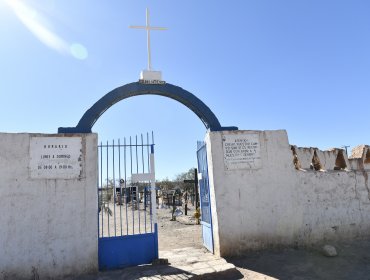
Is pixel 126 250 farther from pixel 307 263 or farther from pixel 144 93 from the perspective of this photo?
pixel 307 263

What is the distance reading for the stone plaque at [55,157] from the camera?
21.0 feet

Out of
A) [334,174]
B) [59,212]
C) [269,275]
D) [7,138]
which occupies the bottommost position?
[269,275]

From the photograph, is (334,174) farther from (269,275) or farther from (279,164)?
(269,275)

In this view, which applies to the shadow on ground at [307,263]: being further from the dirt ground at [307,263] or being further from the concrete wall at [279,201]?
the concrete wall at [279,201]

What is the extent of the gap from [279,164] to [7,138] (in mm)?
5790

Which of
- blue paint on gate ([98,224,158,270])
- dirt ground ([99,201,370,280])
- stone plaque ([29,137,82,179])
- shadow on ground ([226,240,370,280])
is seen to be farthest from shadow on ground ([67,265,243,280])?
stone plaque ([29,137,82,179])

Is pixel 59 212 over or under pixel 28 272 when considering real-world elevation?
over

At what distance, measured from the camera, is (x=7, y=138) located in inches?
251

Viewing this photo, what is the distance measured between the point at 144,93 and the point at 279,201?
3.92 m

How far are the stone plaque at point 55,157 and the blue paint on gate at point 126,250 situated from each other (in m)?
1.51

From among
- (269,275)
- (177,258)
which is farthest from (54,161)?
(269,275)

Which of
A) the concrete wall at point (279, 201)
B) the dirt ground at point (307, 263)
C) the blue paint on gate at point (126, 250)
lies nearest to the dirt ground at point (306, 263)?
the dirt ground at point (307, 263)

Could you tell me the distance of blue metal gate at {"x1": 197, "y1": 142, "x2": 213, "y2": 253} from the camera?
7684 mm

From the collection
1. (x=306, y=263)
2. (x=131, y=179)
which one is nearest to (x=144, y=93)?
(x=131, y=179)
